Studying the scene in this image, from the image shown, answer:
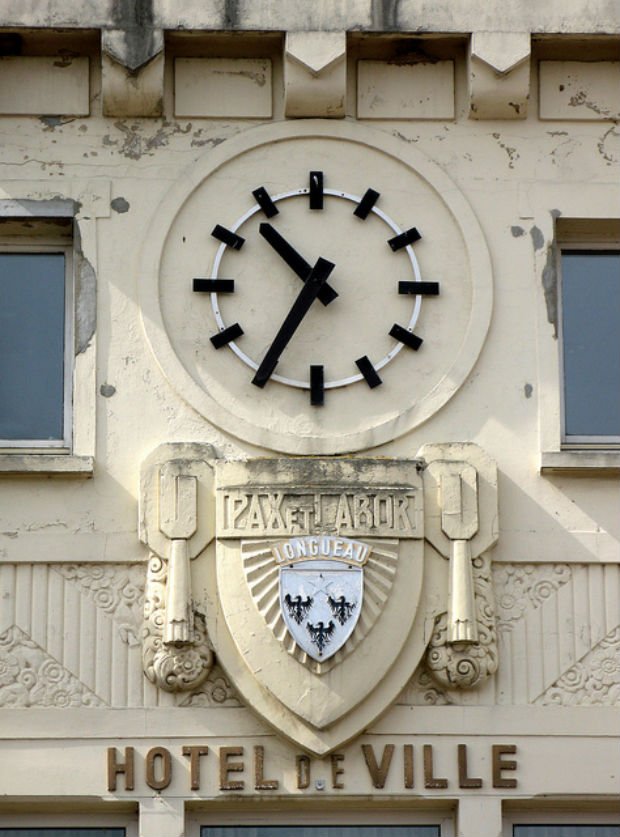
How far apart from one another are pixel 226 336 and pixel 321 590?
1.98 metres

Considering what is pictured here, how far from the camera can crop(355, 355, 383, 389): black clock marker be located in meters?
19.1

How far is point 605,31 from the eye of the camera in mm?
19500

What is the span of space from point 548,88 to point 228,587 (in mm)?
4370

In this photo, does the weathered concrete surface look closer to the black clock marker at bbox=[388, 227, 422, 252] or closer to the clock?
the clock

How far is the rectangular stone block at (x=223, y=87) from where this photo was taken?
1959 cm

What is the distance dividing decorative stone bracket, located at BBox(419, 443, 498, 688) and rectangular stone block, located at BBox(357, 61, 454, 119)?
8.16 feet

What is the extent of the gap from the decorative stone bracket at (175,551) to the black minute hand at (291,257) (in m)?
1.39

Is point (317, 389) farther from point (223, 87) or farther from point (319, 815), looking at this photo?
point (319, 815)

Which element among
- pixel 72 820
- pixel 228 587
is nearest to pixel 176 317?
pixel 228 587

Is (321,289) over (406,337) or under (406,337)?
over

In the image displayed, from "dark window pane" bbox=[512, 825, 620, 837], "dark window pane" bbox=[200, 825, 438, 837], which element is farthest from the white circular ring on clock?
"dark window pane" bbox=[512, 825, 620, 837]

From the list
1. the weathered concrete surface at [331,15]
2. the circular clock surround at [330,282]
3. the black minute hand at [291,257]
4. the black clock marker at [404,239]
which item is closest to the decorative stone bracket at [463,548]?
the circular clock surround at [330,282]

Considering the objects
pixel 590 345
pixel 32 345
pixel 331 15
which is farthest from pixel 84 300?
pixel 590 345

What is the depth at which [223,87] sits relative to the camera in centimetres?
1964
